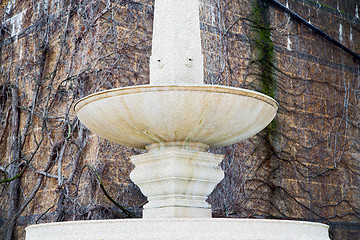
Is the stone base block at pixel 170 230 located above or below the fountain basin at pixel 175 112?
below

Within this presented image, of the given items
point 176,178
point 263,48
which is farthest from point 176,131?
point 263,48

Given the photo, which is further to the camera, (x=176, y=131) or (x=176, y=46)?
(x=176, y=46)

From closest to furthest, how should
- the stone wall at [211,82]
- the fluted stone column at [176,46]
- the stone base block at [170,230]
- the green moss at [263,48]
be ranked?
the stone base block at [170,230], the fluted stone column at [176,46], the stone wall at [211,82], the green moss at [263,48]

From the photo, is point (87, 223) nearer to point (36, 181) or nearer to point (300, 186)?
point (36, 181)

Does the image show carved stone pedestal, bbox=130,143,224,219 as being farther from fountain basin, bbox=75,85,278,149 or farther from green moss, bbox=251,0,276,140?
green moss, bbox=251,0,276,140

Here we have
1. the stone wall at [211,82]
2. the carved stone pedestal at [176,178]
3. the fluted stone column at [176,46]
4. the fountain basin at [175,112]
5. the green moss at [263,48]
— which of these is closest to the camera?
the fountain basin at [175,112]

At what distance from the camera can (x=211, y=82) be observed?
24.6 ft

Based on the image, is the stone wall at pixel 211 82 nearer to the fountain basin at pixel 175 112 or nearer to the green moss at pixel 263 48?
the green moss at pixel 263 48

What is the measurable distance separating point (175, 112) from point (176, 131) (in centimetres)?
27

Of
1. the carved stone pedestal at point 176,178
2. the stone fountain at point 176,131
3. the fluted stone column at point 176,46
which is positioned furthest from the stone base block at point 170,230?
the fluted stone column at point 176,46

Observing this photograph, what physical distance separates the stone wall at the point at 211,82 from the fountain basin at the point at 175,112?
93.9 inches

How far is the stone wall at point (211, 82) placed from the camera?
6.66 m

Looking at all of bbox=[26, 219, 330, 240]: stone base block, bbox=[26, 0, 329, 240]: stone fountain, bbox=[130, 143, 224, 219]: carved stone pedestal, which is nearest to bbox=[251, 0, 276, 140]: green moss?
A: bbox=[26, 0, 329, 240]: stone fountain

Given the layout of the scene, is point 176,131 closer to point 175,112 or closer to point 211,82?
point 175,112
